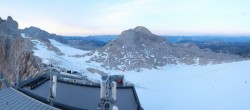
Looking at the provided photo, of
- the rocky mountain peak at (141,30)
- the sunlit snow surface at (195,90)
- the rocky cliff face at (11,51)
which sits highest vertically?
the rocky mountain peak at (141,30)

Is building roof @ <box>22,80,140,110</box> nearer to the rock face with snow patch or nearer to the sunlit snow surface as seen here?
the sunlit snow surface

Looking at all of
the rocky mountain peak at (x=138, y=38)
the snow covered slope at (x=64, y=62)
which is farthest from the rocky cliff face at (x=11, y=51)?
the rocky mountain peak at (x=138, y=38)

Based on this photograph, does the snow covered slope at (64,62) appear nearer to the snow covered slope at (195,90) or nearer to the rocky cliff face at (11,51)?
the rocky cliff face at (11,51)

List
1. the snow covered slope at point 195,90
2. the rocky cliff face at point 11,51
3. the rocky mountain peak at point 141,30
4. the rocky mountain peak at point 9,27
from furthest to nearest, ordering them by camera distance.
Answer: the rocky mountain peak at point 141,30 < the rocky mountain peak at point 9,27 < the rocky cliff face at point 11,51 < the snow covered slope at point 195,90

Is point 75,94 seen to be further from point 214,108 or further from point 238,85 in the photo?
point 238,85

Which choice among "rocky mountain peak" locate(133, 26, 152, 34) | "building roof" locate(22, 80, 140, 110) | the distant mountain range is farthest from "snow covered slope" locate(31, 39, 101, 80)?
"rocky mountain peak" locate(133, 26, 152, 34)

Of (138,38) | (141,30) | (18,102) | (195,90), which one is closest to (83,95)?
(18,102)
